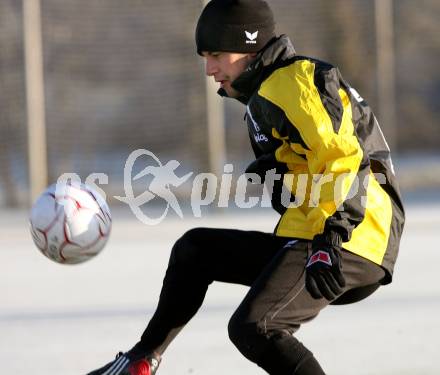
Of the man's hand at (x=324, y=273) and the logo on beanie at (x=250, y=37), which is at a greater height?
the logo on beanie at (x=250, y=37)

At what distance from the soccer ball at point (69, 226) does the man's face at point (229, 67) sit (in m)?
0.89

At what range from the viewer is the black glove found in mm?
3438

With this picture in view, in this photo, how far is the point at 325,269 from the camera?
3445 millimetres

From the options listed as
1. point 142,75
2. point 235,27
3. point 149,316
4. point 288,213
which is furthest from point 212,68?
point 142,75

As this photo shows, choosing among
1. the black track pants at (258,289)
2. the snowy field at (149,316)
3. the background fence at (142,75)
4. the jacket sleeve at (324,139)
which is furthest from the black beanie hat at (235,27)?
the background fence at (142,75)

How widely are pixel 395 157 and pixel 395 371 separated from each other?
7.69 metres

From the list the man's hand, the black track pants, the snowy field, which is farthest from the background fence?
the man's hand

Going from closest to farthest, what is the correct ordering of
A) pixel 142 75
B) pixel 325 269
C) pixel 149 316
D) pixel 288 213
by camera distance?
pixel 325 269, pixel 288 213, pixel 149 316, pixel 142 75

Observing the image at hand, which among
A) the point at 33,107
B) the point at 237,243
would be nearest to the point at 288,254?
the point at 237,243

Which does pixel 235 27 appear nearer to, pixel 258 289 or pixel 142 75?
pixel 258 289

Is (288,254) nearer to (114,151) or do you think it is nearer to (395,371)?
(395,371)

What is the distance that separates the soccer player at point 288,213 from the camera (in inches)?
138

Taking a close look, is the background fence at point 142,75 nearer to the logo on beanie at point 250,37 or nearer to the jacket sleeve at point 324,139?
the logo on beanie at point 250,37

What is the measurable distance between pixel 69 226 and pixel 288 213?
1050 mm
